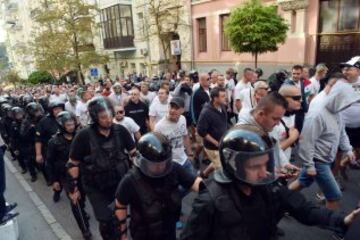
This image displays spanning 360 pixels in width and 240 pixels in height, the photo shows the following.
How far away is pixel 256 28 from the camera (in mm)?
11922

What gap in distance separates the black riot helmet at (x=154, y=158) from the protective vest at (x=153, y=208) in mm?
91

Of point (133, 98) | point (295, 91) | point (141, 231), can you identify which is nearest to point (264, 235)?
point (141, 231)

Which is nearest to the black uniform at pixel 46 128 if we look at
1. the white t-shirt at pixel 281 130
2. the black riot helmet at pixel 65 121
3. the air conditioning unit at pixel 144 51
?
the black riot helmet at pixel 65 121

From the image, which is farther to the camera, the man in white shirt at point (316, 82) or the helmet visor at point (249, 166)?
the man in white shirt at point (316, 82)

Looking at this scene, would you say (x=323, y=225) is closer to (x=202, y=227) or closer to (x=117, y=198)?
(x=202, y=227)

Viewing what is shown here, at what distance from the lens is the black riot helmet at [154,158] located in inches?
96.3

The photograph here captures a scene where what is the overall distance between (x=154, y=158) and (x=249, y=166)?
0.88 meters

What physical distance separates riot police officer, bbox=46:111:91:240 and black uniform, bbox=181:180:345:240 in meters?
2.85

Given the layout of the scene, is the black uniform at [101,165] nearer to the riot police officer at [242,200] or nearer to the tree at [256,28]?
the riot police officer at [242,200]

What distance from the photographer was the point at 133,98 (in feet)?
20.7

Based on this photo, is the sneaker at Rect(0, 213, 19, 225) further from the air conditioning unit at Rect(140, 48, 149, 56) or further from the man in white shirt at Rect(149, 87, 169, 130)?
the air conditioning unit at Rect(140, 48, 149, 56)

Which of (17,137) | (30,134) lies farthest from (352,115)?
(17,137)

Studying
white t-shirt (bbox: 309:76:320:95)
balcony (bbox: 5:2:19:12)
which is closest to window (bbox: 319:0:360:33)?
white t-shirt (bbox: 309:76:320:95)

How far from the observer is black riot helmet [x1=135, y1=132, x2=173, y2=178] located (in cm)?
Answer: 245
